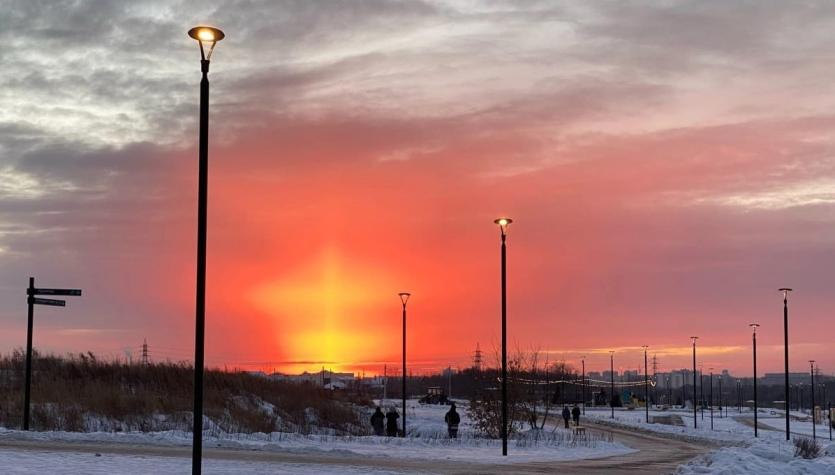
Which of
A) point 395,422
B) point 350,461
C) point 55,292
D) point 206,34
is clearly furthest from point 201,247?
point 395,422

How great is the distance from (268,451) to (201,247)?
13.6 m

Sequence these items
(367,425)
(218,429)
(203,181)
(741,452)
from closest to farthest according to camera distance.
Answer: (203,181), (741,452), (218,429), (367,425)

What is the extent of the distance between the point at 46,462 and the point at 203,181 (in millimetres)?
9258

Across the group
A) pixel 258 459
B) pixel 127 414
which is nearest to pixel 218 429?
pixel 127 414

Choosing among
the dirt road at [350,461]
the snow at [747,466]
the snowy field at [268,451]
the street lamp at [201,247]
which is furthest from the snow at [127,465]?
the snow at [747,466]

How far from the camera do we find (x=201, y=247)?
54.4ft

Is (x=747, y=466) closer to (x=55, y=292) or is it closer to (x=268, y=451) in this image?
(x=268, y=451)

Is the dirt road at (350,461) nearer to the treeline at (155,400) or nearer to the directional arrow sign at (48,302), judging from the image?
the directional arrow sign at (48,302)

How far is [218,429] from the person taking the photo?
4119cm

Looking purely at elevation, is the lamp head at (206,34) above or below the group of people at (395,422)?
above

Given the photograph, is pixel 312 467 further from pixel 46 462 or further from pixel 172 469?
pixel 46 462

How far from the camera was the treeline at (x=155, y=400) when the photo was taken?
41.4 metres

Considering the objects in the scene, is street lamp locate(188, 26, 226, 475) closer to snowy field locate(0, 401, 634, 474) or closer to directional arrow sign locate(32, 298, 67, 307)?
snowy field locate(0, 401, 634, 474)

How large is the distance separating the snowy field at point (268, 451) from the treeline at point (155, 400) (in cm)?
676
